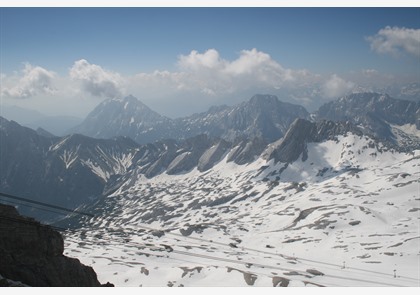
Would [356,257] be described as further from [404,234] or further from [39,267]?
[39,267]

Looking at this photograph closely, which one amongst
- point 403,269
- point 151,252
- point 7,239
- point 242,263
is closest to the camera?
point 7,239

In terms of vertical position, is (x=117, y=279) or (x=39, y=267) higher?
(x=39, y=267)

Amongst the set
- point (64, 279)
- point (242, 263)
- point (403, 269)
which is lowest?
point (242, 263)

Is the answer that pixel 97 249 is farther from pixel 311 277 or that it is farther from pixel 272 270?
pixel 311 277

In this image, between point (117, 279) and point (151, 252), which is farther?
point (151, 252)

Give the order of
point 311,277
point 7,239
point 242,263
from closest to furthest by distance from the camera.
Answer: point 7,239, point 311,277, point 242,263
